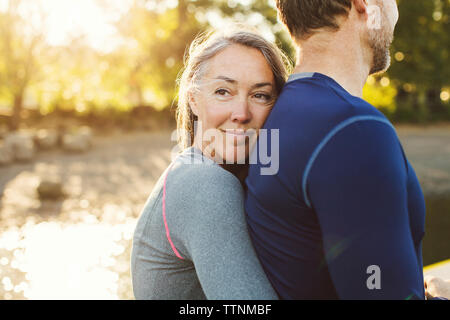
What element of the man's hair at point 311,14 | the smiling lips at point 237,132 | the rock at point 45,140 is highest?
the rock at point 45,140

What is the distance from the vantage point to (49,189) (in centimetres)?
914

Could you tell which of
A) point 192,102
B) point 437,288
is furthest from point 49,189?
point 437,288

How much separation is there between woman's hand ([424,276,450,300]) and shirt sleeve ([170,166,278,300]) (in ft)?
2.15

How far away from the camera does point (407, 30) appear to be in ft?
81.2

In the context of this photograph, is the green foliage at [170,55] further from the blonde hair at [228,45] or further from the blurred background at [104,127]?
the blonde hair at [228,45]

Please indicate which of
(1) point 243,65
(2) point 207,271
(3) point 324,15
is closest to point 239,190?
(2) point 207,271

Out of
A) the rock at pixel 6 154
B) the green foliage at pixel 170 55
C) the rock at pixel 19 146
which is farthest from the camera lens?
the green foliage at pixel 170 55

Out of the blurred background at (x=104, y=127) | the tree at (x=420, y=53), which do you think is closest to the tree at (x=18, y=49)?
the blurred background at (x=104, y=127)

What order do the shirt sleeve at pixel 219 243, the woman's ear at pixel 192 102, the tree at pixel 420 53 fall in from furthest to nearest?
the tree at pixel 420 53 → the woman's ear at pixel 192 102 → the shirt sleeve at pixel 219 243

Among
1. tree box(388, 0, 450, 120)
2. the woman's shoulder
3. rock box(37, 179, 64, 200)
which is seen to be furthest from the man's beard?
tree box(388, 0, 450, 120)

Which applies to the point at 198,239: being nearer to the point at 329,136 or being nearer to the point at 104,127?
the point at 329,136

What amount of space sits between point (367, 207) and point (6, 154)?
44.0 ft

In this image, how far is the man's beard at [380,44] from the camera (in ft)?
4.64
